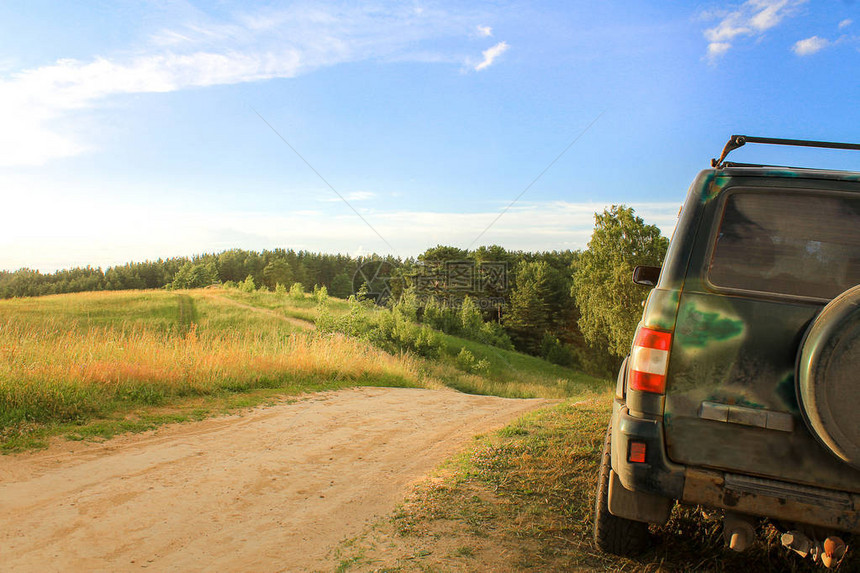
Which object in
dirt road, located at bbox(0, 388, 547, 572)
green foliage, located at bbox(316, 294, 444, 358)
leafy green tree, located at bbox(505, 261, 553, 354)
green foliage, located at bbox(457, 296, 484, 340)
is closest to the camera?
dirt road, located at bbox(0, 388, 547, 572)

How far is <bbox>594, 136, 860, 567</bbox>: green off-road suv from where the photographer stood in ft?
8.36

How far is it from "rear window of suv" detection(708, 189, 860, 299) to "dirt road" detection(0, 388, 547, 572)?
3214mm

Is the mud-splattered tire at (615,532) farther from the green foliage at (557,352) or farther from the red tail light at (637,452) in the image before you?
the green foliage at (557,352)

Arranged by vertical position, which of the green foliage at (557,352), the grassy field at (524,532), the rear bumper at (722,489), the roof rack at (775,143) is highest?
the roof rack at (775,143)

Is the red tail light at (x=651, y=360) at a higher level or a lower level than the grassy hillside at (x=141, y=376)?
higher

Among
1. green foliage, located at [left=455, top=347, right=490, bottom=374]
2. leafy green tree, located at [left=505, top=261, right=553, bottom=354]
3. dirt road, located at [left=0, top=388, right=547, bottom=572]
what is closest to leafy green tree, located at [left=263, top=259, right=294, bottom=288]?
leafy green tree, located at [left=505, top=261, right=553, bottom=354]

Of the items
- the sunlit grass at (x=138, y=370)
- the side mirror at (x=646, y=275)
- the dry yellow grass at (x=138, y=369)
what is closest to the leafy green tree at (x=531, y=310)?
the sunlit grass at (x=138, y=370)

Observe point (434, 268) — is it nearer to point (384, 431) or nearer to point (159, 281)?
point (159, 281)

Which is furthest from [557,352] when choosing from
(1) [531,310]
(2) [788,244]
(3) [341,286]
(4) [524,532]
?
(2) [788,244]

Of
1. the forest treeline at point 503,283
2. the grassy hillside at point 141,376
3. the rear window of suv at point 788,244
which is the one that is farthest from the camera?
the forest treeline at point 503,283

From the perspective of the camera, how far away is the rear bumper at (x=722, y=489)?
2.56 m

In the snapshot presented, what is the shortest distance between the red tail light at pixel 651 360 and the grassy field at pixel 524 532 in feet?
4.70

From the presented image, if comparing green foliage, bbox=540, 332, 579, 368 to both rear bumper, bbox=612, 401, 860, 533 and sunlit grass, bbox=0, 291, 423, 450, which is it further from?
rear bumper, bbox=612, 401, 860, 533

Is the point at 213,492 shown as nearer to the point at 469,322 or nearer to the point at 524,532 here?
the point at 524,532
